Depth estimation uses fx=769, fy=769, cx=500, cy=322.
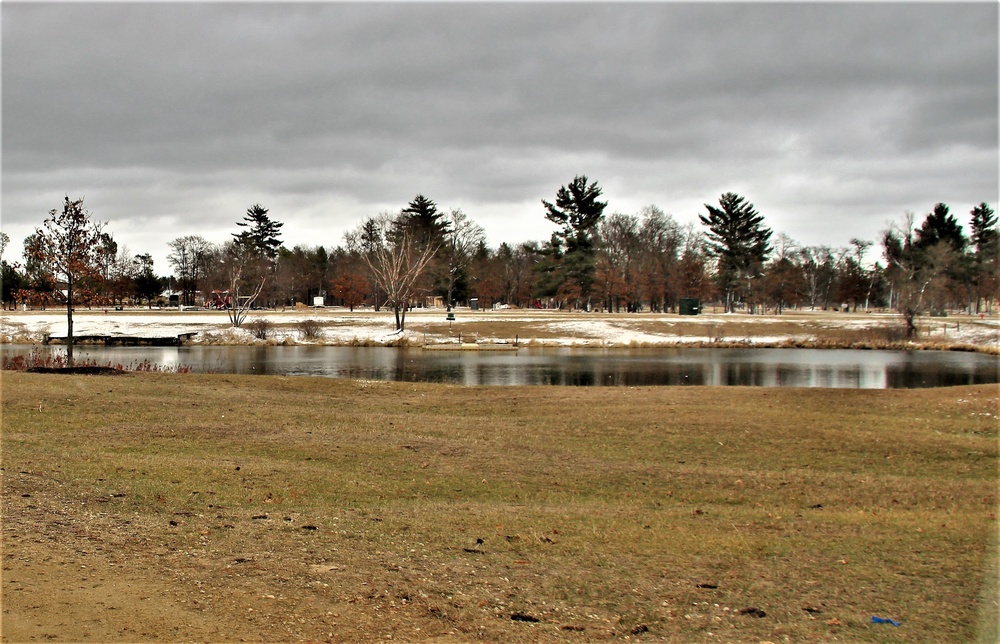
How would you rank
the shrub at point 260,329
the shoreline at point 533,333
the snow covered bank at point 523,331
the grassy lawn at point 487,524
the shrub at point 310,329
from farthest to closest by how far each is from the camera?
1. the shrub at point 310,329
2. the shrub at point 260,329
3. the snow covered bank at point 523,331
4. the shoreline at point 533,333
5. the grassy lawn at point 487,524

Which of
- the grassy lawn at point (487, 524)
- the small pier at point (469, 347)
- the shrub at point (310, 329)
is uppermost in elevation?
the shrub at point (310, 329)

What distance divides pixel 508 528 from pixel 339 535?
189 centimetres

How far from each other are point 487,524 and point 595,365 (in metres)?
32.3

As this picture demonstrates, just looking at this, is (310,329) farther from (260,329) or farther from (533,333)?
(533,333)

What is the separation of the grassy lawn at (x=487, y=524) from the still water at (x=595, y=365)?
50.8ft

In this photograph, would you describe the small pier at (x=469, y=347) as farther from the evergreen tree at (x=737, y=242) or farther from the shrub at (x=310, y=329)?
the evergreen tree at (x=737, y=242)

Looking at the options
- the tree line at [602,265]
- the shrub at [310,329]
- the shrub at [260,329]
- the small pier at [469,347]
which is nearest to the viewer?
the small pier at [469,347]

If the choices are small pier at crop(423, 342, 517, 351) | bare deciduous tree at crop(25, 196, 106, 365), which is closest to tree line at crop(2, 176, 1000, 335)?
small pier at crop(423, 342, 517, 351)

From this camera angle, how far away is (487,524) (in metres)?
8.88

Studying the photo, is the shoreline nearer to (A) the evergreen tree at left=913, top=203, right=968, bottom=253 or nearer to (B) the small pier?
(B) the small pier

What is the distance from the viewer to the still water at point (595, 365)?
110 feet

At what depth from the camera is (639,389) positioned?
82.6 ft

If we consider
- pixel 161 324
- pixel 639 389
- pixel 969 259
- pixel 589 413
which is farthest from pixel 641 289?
pixel 589 413

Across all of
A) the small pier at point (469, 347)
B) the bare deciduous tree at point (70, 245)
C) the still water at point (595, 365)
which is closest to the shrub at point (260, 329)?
the still water at point (595, 365)
